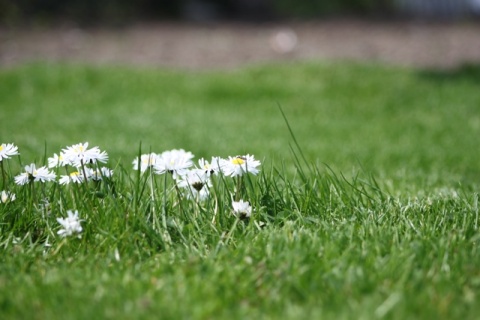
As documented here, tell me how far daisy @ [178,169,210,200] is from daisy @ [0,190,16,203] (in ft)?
2.45

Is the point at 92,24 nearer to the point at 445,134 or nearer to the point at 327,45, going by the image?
the point at 327,45

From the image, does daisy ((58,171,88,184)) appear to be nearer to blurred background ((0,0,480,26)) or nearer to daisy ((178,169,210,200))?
daisy ((178,169,210,200))

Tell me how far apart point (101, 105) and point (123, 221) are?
199 inches

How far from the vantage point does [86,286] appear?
204 cm

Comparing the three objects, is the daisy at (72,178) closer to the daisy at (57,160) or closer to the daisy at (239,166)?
the daisy at (57,160)

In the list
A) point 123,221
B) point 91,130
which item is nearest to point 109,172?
point 123,221

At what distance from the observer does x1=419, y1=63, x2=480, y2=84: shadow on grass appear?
8023mm

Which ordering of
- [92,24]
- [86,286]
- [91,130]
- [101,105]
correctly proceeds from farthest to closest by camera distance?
[92,24] < [101,105] < [91,130] < [86,286]

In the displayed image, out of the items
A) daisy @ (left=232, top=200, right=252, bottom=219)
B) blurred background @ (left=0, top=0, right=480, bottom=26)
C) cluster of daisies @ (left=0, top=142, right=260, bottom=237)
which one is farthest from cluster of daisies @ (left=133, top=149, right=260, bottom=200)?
blurred background @ (left=0, top=0, right=480, bottom=26)

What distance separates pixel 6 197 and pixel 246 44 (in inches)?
302

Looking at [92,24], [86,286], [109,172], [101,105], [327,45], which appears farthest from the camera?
[92,24]

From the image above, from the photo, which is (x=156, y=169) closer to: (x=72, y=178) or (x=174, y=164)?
(x=174, y=164)

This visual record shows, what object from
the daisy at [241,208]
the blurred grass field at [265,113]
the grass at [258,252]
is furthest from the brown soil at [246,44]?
the daisy at [241,208]

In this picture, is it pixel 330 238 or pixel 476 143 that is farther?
pixel 476 143
